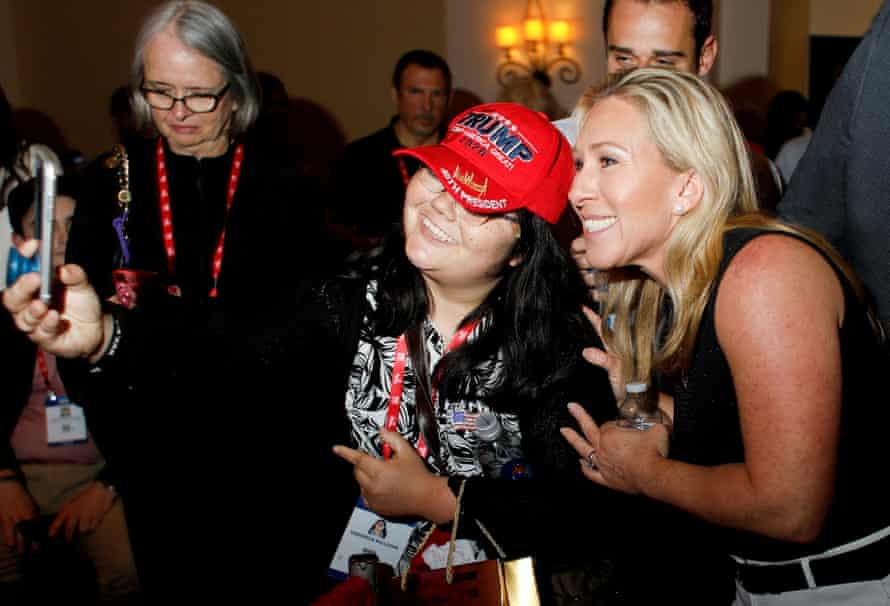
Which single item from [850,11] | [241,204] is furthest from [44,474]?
[850,11]

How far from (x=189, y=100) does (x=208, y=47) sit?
0.16 metres

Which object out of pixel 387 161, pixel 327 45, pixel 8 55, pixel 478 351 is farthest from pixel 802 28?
pixel 478 351

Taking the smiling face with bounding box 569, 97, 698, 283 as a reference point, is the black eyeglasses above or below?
above

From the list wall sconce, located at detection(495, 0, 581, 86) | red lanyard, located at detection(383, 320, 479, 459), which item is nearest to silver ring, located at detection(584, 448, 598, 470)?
red lanyard, located at detection(383, 320, 479, 459)

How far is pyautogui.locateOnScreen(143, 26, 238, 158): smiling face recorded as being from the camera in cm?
227

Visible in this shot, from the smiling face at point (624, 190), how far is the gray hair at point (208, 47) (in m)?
1.29

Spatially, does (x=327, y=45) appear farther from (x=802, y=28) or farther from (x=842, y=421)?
(x=842, y=421)

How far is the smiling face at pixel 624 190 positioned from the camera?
56.7 inches

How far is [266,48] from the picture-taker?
762 cm

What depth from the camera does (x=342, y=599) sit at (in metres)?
1.44

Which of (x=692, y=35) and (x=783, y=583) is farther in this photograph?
(x=692, y=35)

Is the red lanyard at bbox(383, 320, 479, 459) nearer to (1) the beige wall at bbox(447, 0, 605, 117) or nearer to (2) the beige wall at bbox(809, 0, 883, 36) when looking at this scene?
(1) the beige wall at bbox(447, 0, 605, 117)

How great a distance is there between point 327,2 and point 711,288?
22.7 feet

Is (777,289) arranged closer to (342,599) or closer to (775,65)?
(342,599)
